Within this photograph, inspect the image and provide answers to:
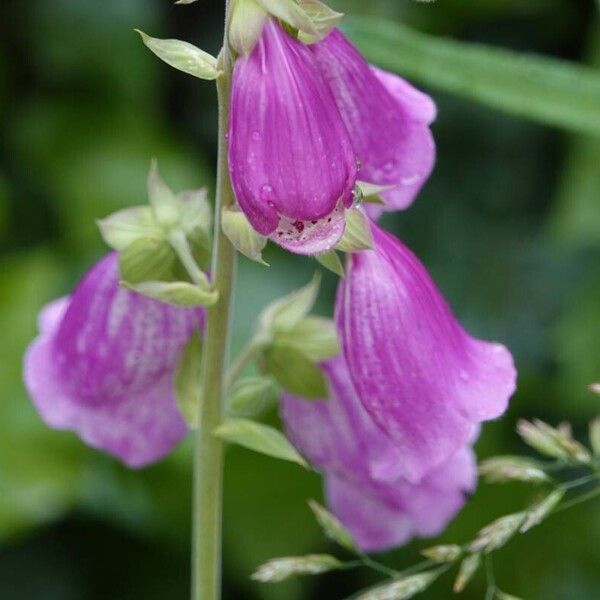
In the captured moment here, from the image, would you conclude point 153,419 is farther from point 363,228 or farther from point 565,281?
point 565,281

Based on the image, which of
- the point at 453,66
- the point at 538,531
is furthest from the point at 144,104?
the point at 453,66

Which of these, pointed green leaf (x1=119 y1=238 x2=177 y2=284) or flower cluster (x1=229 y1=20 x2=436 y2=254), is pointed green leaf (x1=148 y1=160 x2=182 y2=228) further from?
flower cluster (x1=229 y1=20 x2=436 y2=254)

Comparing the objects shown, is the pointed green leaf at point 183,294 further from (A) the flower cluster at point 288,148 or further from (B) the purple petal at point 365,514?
(B) the purple petal at point 365,514

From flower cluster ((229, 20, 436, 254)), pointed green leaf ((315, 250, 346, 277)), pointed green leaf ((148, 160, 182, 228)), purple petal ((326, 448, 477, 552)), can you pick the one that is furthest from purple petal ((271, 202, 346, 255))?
purple petal ((326, 448, 477, 552))

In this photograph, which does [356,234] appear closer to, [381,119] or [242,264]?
[381,119]

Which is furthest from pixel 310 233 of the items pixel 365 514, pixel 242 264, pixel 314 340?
pixel 242 264

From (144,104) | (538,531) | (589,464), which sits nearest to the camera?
(589,464)
